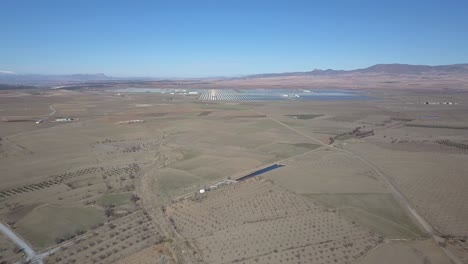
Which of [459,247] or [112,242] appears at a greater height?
[459,247]

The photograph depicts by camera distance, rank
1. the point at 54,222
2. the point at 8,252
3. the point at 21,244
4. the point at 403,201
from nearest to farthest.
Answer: the point at 8,252, the point at 21,244, the point at 54,222, the point at 403,201

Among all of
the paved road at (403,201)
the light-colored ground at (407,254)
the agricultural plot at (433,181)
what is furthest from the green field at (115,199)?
the agricultural plot at (433,181)

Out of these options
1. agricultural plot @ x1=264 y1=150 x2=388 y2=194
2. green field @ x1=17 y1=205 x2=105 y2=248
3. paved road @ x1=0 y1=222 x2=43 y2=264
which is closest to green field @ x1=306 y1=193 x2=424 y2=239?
agricultural plot @ x1=264 y1=150 x2=388 y2=194

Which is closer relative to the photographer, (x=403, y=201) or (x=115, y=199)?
(x=403, y=201)

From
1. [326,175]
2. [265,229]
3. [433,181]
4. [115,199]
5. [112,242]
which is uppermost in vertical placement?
[433,181]

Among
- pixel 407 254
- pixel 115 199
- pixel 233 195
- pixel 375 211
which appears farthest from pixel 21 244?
pixel 375 211

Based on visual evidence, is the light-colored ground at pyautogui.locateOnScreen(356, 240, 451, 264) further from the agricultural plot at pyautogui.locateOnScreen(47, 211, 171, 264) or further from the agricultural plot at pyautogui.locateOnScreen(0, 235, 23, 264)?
the agricultural plot at pyautogui.locateOnScreen(0, 235, 23, 264)

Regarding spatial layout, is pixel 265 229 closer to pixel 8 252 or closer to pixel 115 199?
pixel 115 199
